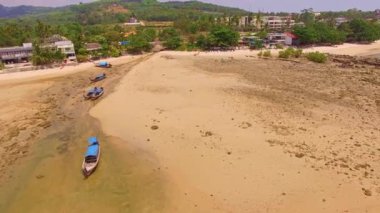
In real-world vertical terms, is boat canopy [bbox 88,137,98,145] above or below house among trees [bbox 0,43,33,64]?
below

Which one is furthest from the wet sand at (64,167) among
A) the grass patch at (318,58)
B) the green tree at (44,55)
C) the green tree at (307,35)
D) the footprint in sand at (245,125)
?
the green tree at (307,35)

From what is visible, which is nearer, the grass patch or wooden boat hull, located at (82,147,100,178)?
wooden boat hull, located at (82,147,100,178)

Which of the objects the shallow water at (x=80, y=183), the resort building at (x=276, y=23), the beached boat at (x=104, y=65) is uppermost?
the resort building at (x=276, y=23)

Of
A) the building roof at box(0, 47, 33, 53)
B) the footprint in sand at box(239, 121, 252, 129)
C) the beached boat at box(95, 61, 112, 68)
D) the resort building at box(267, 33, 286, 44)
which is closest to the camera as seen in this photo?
the footprint in sand at box(239, 121, 252, 129)

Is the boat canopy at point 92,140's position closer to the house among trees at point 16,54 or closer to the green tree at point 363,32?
the house among trees at point 16,54

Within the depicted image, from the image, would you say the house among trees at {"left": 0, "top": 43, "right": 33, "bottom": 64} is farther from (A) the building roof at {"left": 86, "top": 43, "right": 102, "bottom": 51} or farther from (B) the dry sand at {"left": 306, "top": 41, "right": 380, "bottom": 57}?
(B) the dry sand at {"left": 306, "top": 41, "right": 380, "bottom": 57}

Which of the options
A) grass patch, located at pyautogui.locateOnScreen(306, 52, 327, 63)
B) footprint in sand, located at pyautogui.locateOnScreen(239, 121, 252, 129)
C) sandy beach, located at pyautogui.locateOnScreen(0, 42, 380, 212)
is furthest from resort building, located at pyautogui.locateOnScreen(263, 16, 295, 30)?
footprint in sand, located at pyautogui.locateOnScreen(239, 121, 252, 129)
